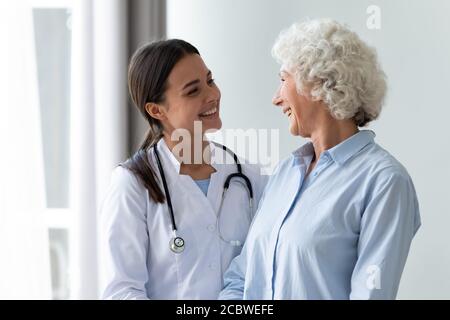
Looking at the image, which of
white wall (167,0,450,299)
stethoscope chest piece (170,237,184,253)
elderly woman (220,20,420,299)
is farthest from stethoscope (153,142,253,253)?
white wall (167,0,450,299)

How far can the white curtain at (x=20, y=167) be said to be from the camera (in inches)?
101

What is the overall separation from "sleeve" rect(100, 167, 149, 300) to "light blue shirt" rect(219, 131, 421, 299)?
22 centimetres

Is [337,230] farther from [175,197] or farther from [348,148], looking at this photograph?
[175,197]

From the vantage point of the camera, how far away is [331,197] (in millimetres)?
1515

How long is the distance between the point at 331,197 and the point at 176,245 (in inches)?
16.5

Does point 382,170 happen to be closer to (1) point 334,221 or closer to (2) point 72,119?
(1) point 334,221

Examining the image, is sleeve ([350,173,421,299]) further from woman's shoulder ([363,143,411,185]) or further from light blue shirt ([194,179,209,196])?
light blue shirt ([194,179,209,196])

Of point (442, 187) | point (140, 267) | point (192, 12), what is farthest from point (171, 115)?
point (442, 187)

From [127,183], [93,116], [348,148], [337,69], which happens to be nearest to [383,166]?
[348,148]

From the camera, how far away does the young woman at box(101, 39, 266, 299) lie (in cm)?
171

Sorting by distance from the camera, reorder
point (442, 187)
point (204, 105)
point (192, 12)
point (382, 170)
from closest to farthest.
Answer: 1. point (382, 170)
2. point (204, 105)
3. point (442, 187)
4. point (192, 12)

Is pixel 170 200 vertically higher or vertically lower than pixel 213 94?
lower
